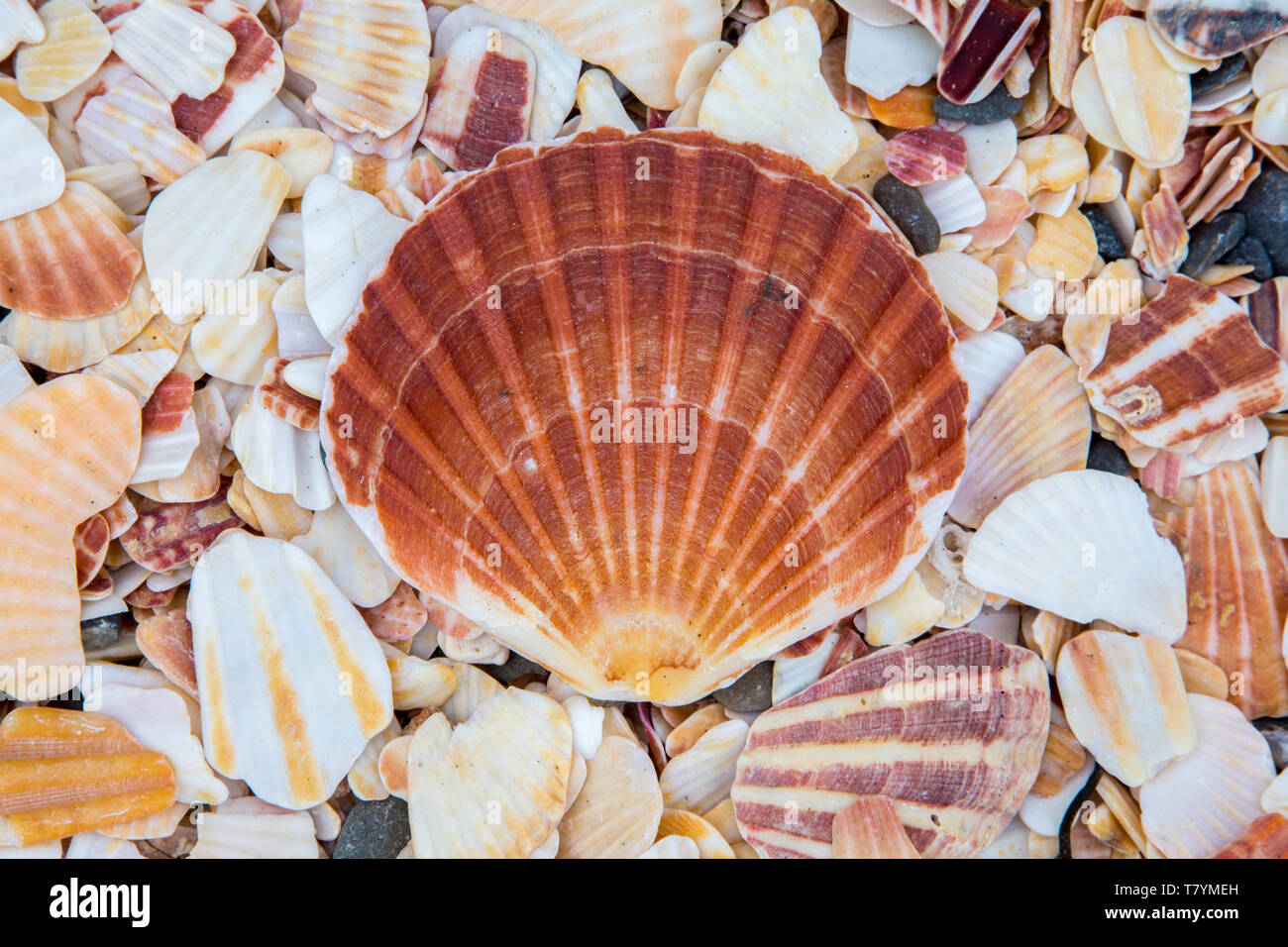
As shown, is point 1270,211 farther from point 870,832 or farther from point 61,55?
point 61,55

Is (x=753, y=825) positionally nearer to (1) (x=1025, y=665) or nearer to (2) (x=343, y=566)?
(1) (x=1025, y=665)

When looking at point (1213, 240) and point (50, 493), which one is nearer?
point (50, 493)

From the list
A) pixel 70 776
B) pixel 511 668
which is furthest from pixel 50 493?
pixel 511 668

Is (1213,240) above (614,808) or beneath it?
above

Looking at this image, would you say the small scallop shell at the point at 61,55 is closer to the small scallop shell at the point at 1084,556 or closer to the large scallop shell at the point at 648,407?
the large scallop shell at the point at 648,407

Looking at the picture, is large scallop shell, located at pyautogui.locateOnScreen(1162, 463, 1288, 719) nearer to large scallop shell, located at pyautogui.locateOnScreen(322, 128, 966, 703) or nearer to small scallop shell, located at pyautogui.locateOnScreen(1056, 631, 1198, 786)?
small scallop shell, located at pyautogui.locateOnScreen(1056, 631, 1198, 786)

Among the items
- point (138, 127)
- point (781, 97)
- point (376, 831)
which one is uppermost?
point (781, 97)
